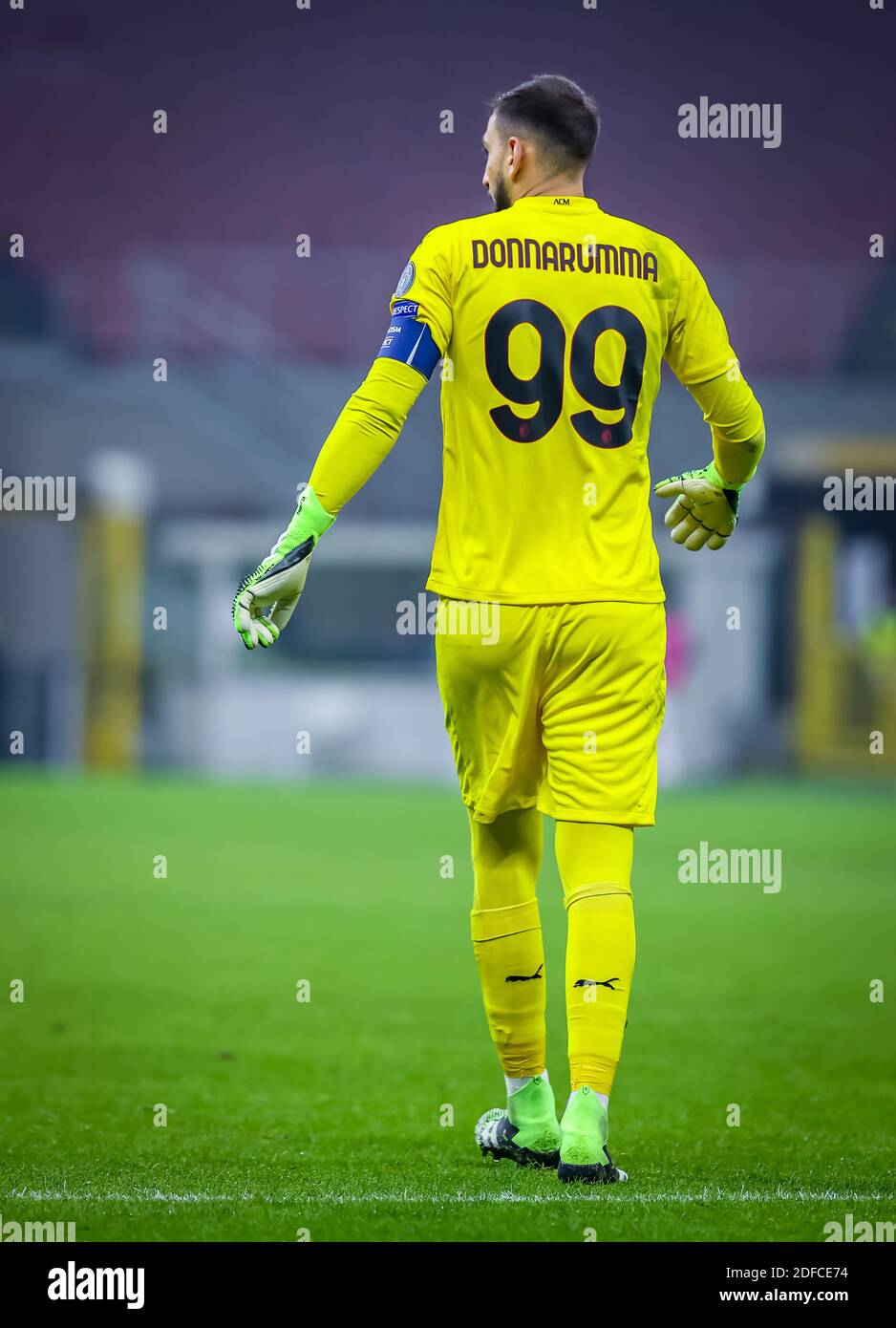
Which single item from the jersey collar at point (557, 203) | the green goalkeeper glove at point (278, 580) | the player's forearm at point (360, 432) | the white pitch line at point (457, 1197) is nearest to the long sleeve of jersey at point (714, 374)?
the jersey collar at point (557, 203)

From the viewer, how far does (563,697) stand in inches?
133

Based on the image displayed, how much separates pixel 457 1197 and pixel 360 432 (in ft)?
4.86

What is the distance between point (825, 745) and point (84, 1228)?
19.1m

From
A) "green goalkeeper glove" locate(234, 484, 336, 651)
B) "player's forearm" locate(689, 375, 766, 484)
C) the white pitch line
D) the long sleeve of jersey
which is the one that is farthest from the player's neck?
the white pitch line

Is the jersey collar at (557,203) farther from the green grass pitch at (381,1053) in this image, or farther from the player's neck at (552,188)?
the green grass pitch at (381,1053)

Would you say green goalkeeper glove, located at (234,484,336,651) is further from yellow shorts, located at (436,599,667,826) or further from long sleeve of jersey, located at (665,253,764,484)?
long sleeve of jersey, located at (665,253,764,484)

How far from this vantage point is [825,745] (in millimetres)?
21281

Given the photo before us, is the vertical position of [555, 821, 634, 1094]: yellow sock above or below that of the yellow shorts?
below

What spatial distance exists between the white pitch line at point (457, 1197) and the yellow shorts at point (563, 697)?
71 cm

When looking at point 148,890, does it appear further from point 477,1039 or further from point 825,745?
point 825,745

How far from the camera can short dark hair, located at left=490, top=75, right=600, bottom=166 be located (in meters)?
3.43

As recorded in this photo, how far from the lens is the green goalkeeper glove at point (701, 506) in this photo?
12.2ft

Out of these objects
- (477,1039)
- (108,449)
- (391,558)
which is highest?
(108,449)
